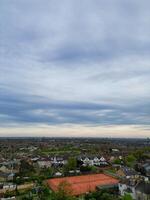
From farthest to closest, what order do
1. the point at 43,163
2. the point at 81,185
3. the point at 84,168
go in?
the point at 43,163
the point at 84,168
the point at 81,185

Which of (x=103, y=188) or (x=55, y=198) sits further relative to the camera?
(x=103, y=188)

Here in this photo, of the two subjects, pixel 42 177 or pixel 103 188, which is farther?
pixel 42 177

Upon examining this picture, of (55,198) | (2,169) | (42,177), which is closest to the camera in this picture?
(55,198)

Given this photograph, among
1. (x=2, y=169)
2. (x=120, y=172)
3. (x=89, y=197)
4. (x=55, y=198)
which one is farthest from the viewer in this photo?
(x=2, y=169)

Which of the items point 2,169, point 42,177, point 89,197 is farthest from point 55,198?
point 2,169

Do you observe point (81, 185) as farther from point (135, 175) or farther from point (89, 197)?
point (135, 175)

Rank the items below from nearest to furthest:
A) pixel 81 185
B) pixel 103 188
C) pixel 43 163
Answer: pixel 103 188 < pixel 81 185 < pixel 43 163

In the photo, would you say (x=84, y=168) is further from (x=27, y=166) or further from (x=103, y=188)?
(x=103, y=188)

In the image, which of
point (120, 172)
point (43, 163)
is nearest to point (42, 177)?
point (120, 172)
